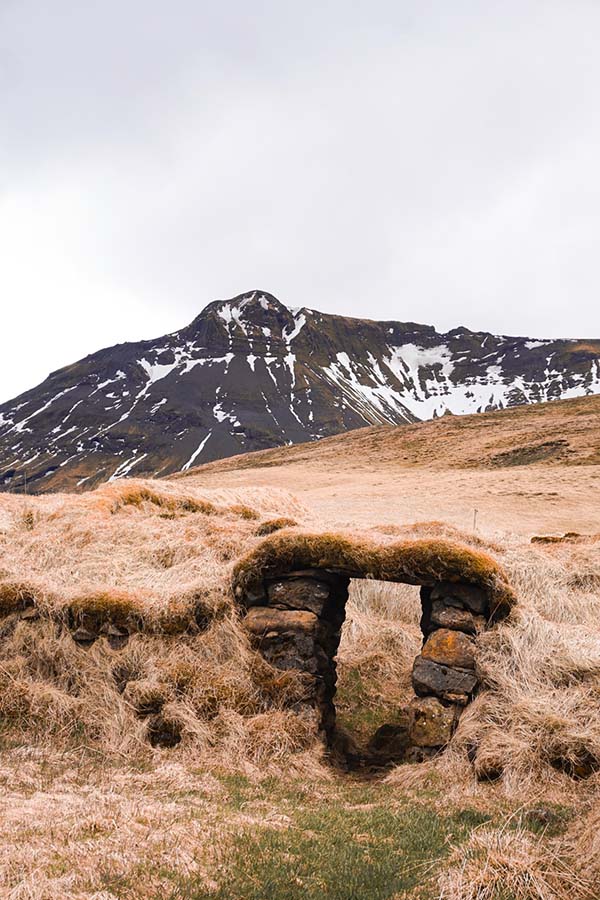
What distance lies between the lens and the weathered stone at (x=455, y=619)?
29.9 feet

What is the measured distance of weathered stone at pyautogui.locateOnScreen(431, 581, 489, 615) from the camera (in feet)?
30.7

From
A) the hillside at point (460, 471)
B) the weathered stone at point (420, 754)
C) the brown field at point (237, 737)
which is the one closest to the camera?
the brown field at point (237, 737)

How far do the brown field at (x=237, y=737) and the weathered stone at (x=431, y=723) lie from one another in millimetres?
340

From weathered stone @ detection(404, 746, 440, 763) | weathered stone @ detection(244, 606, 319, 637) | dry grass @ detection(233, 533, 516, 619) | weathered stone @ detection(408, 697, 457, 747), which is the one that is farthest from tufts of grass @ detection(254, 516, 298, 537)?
weathered stone @ detection(404, 746, 440, 763)

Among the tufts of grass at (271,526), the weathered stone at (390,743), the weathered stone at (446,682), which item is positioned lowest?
the weathered stone at (390,743)

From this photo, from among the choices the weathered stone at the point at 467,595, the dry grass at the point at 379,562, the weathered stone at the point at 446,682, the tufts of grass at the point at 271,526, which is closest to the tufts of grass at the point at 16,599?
the dry grass at the point at 379,562

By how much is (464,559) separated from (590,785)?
3409mm

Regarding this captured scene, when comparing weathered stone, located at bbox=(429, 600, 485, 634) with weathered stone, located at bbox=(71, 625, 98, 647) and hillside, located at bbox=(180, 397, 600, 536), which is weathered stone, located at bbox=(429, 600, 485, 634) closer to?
weathered stone, located at bbox=(71, 625, 98, 647)

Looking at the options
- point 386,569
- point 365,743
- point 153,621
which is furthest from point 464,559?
point 153,621

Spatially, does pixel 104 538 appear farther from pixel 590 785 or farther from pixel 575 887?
pixel 575 887

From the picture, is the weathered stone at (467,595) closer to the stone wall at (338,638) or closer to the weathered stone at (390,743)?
the stone wall at (338,638)

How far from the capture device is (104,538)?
13570 mm

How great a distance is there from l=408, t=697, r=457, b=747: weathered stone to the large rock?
0.54 meters

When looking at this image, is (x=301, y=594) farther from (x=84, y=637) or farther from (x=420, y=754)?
(x=84, y=637)
